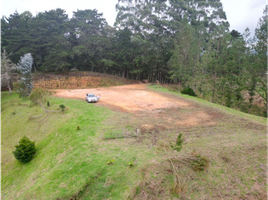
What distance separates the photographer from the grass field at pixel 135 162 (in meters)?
5.17

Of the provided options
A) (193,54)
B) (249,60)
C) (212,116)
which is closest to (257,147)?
(212,116)

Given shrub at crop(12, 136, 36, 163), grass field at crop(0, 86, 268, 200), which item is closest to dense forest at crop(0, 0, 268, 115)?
grass field at crop(0, 86, 268, 200)

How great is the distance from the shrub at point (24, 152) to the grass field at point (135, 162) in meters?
0.36

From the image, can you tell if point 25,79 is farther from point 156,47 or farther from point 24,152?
point 156,47

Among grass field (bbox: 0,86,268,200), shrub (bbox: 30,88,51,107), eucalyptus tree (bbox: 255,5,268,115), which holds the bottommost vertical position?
grass field (bbox: 0,86,268,200)

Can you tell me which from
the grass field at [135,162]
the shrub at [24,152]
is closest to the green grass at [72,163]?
the grass field at [135,162]

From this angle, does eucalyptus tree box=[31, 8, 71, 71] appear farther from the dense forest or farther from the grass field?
the grass field

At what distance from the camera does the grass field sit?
5.17m

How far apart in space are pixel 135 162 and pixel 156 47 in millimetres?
36456

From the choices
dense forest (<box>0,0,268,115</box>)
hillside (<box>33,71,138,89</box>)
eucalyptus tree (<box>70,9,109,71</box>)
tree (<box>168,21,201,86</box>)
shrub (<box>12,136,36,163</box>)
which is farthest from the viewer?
eucalyptus tree (<box>70,9,109,71</box>)

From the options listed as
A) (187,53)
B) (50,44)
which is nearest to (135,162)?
(187,53)

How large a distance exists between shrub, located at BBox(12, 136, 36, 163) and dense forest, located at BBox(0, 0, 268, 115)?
20097 mm

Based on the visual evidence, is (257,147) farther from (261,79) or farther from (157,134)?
(261,79)

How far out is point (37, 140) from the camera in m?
10.9
